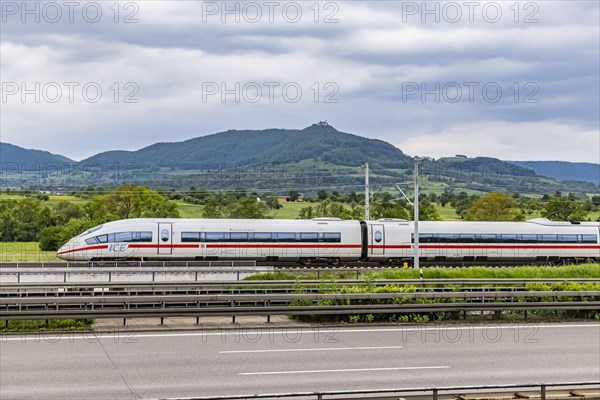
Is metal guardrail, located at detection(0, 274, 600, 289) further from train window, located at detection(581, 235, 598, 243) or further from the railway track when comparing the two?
train window, located at detection(581, 235, 598, 243)

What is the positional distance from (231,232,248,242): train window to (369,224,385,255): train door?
308 inches

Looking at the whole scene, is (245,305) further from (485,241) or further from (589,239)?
(589,239)

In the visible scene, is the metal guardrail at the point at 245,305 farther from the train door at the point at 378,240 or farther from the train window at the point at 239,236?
the train door at the point at 378,240

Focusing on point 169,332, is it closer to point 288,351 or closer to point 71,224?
point 288,351

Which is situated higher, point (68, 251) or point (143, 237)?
point (143, 237)

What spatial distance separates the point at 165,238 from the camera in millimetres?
43281

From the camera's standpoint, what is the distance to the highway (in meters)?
15.9

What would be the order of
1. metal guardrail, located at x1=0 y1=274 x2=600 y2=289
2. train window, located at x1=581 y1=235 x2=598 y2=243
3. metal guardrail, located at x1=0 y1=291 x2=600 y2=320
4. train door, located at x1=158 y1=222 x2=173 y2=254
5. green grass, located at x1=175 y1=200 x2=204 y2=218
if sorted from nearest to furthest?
metal guardrail, located at x1=0 y1=291 x2=600 y2=320 < metal guardrail, located at x1=0 y1=274 x2=600 y2=289 < train door, located at x1=158 y1=222 x2=173 y2=254 < train window, located at x1=581 y1=235 x2=598 y2=243 < green grass, located at x1=175 y1=200 x2=204 y2=218

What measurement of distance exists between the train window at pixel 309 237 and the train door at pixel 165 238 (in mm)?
7699

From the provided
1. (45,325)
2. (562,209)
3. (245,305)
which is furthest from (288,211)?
(45,325)

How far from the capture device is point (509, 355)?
778 inches

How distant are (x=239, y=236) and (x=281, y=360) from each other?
26.4 m

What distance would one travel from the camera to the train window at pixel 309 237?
45.8 metres

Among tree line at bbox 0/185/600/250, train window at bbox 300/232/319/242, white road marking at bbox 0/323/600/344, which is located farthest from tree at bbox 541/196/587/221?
white road marking at bbox 0/323/600/344
